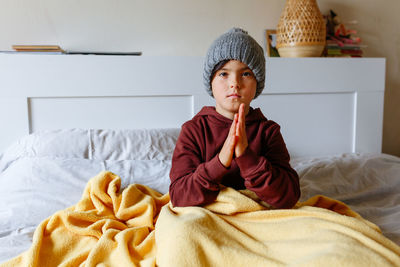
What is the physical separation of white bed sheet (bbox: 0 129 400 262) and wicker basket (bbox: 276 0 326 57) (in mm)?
546

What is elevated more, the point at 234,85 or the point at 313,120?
the point at 234,85

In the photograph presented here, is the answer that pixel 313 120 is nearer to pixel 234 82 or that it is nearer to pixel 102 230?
pixel 234 82

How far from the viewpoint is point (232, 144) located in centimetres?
79

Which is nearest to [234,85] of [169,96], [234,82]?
[234,82]

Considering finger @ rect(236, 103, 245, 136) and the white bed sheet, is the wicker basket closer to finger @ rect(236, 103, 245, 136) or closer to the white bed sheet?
the white bed sheet

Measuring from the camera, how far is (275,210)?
83 centimetres

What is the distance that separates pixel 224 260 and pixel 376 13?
6.38ft

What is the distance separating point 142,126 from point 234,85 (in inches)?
30.4

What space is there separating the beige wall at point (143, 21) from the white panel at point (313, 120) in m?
0.40

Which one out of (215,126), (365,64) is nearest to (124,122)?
(215,126)

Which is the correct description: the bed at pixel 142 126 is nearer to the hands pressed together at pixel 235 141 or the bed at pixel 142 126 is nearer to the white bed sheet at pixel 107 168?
the white bed sheet at pixel 107 168

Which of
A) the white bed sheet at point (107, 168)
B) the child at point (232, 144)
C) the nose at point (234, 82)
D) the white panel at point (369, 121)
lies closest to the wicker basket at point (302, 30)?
the white panel at point (369, 121)

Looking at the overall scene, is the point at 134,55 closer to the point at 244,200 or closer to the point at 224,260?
the point at 244,200

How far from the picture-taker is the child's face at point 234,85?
2.88 ft
